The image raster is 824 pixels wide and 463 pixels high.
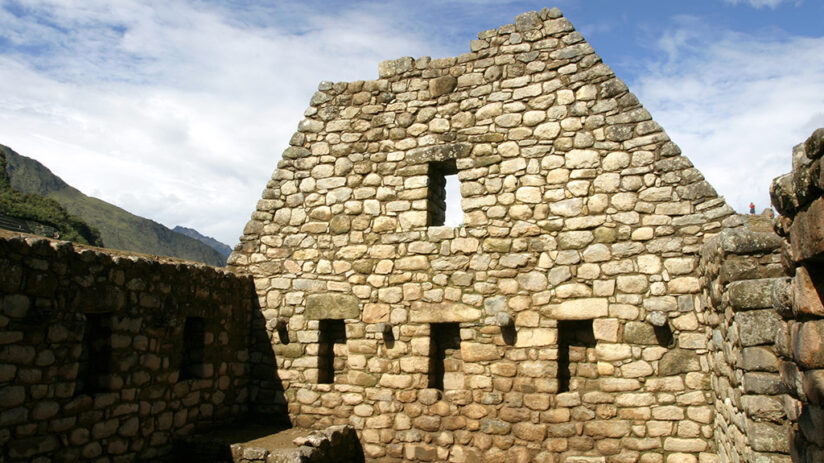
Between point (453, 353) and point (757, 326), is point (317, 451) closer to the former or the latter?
point (453, 353)

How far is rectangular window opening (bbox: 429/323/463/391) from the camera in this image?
6992mm

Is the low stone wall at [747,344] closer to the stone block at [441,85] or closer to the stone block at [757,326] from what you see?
the stone block at [757,326]

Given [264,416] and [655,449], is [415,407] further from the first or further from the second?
[655,449]

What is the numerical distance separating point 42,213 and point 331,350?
19.9 m

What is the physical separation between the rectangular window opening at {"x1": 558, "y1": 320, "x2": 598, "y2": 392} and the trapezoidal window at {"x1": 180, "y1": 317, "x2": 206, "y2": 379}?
166 inches

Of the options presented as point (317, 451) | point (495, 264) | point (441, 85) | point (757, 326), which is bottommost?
point (317, 451)

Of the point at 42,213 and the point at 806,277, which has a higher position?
the point at 42,213

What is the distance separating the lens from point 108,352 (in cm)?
564

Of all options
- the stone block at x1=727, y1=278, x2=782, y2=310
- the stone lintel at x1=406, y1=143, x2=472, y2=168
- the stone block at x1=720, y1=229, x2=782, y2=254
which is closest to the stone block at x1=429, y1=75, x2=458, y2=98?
the stone lintel at x1=406, y1=143, x2=472, y2=168

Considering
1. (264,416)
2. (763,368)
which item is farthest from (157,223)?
(763,368)

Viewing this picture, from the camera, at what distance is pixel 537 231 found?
6773 millimetres

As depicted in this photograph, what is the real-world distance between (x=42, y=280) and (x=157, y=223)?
2258 inches

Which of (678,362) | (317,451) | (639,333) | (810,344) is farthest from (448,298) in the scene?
(810,344)

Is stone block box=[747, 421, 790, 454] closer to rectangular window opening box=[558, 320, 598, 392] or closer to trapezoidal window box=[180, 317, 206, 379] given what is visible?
rectangular window opening box=[558, 320, 598, 392]
